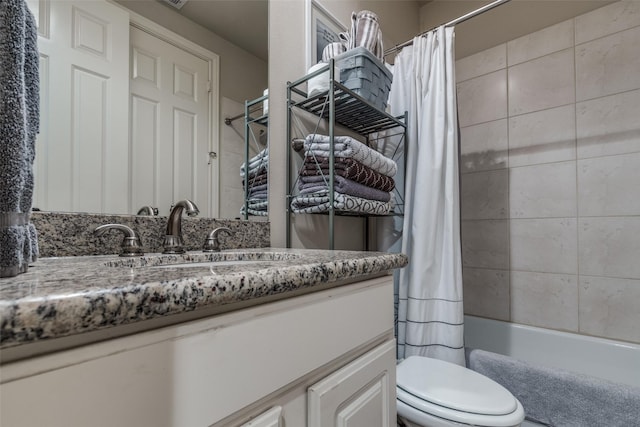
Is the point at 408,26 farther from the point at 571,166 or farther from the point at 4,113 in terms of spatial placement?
the point at 4,113

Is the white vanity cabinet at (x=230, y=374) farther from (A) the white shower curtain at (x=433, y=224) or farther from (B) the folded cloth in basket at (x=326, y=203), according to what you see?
(A) the white shower curtain at (x=433, y=224)

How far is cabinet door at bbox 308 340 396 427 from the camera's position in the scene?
458mm

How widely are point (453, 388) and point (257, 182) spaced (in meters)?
0.93

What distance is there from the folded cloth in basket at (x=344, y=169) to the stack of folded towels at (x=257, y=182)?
0.15 metres

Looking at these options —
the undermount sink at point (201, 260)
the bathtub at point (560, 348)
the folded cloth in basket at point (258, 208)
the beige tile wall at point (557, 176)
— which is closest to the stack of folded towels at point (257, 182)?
the folded cloth in basket at point (258, 208)

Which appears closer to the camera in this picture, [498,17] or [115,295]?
[115,295]

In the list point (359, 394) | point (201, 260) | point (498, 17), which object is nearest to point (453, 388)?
point (359, 394)

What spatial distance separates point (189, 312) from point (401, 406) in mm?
856

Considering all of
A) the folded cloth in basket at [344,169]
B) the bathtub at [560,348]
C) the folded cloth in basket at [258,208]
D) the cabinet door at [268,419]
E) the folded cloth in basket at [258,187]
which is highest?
the folded cloth in basket at [344,169]

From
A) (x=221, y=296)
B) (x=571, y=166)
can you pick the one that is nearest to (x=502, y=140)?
(x=571, y=166)

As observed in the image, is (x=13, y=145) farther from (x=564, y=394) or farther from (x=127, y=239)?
(x=564, y=394)

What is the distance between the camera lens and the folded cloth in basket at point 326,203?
1043mm

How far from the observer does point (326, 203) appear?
3.48ft

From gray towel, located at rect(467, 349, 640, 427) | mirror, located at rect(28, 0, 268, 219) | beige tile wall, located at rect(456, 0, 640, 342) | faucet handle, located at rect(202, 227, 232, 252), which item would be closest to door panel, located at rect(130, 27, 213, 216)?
mirror, located at rect(28, 0, 268, 219)
